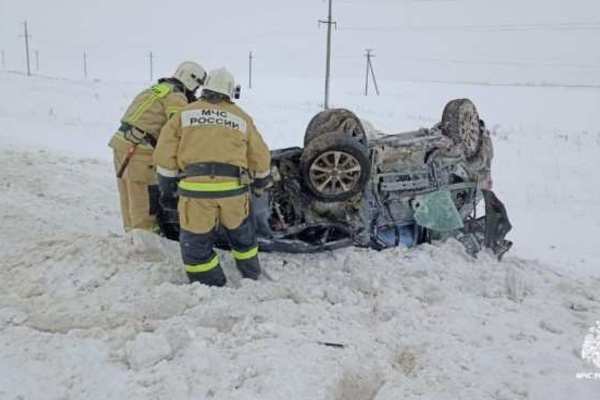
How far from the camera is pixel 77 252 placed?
4.20 meters

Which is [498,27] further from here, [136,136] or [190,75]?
[136,136]

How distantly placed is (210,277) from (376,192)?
164cm

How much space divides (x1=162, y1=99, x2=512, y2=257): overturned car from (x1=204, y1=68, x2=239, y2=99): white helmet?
2.70ft

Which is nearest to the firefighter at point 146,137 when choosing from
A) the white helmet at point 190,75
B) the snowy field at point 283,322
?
the white helmet at point 190,75

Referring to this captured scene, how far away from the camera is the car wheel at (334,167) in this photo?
14.6ft

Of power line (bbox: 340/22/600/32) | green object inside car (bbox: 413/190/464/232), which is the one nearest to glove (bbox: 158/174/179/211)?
green object inside car (bbox: 413/190/464/232)

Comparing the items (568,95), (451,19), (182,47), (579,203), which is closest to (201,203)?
(579,203)

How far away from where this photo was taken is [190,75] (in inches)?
196

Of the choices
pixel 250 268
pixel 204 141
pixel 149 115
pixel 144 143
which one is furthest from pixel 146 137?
pixel 250 268

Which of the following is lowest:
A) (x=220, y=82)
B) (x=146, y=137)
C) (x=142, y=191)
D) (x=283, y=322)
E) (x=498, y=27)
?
(x=283, y=322)

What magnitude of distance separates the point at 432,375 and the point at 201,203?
181 centimetres

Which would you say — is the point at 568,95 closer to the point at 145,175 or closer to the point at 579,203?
the point at 579,203

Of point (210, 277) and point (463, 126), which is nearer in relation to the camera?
point (210, 277)

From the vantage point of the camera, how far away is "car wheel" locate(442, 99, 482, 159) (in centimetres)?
539
